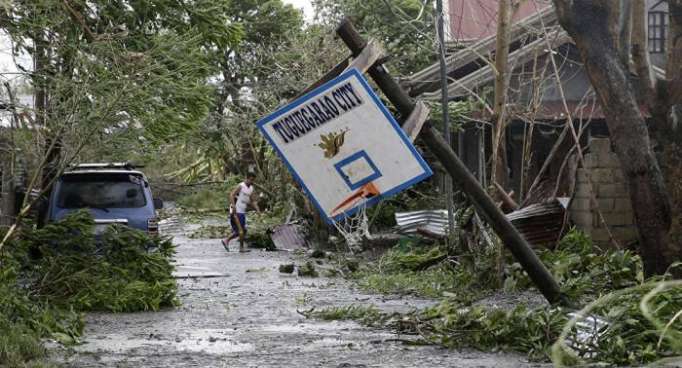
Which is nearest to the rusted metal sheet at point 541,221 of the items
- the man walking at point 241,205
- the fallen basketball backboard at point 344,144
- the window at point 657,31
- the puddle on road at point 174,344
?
the puddle on road at point 174,344

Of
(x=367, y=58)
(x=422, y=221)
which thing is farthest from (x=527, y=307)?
(x=422, y=221)

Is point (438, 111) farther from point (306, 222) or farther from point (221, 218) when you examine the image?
point (221, 218)

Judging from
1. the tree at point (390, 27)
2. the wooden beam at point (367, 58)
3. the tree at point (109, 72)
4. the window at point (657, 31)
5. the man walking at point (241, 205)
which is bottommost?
the window at point (657, 31)

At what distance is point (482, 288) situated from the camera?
14.8 meters

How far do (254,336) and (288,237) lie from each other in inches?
643

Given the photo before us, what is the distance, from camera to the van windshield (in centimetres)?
1758

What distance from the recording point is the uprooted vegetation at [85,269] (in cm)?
1275

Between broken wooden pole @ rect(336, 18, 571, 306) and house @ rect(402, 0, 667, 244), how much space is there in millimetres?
3550

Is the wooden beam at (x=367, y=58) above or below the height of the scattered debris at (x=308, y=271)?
above

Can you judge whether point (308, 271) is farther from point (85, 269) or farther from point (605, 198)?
point (85, 269)

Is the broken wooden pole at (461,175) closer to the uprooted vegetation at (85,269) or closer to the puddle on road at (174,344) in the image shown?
the puddle on road at (174,344)

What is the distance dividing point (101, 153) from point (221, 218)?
30098 mm

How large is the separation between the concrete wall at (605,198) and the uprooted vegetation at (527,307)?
32cm

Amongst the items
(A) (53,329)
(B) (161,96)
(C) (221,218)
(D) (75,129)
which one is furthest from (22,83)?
(C) (221,218)
